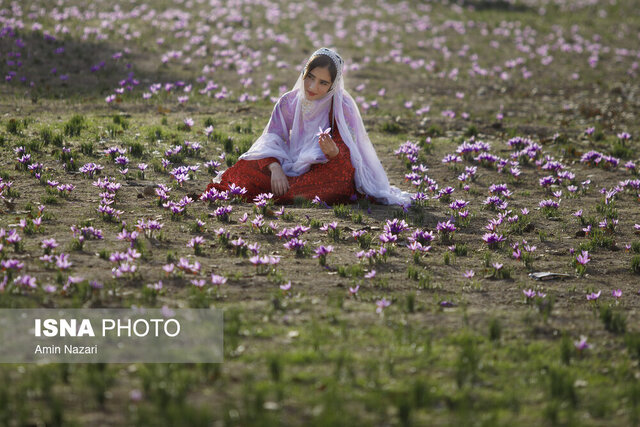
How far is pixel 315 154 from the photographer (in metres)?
8.62

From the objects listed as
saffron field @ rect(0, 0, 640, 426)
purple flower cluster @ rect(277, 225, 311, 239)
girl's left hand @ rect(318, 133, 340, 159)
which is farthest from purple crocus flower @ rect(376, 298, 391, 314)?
girl's left hand @ rect(318, 133, 340, 159)

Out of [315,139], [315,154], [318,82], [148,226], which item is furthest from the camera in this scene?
[315,139]

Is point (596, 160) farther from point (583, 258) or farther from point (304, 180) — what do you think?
point (304, 180)

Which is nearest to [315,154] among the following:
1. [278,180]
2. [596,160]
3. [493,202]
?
[278,180]

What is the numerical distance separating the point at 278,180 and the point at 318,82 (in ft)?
A: 4.41

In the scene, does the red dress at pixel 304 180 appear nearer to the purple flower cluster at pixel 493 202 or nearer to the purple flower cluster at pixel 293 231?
the purple flower cluster at pixel 293 231

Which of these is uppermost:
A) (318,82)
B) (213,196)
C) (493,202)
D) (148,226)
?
(318,82)

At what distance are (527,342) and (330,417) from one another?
80.2 inches

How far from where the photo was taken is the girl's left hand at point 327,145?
26.9ft

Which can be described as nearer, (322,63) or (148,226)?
(148,226)

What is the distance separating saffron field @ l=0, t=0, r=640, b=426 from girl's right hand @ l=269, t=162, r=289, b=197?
274 millimetres

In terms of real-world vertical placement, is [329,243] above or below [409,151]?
below

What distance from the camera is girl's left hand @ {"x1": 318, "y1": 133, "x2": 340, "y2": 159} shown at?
8.20 m

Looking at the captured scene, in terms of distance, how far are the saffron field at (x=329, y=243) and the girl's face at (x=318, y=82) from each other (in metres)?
1.44
